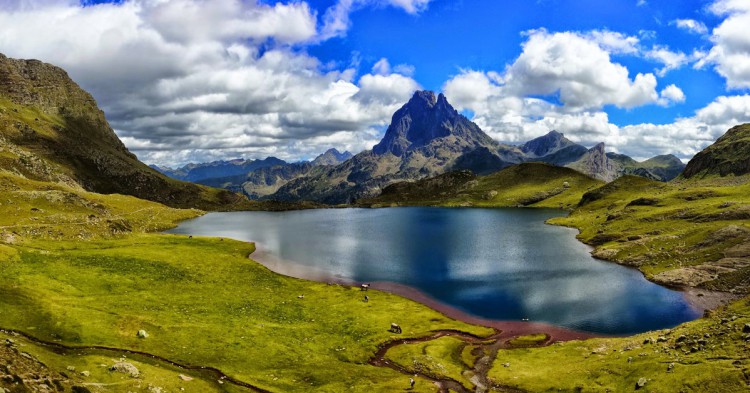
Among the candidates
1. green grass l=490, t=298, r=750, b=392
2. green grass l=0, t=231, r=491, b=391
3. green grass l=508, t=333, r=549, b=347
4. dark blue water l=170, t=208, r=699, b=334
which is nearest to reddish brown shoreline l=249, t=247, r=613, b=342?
green grass l=508, t=333, r=549, b=347

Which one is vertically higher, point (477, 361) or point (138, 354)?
point (138, 354)

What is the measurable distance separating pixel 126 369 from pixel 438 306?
6928 cm

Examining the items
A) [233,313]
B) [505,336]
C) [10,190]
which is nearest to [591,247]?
[505,336]

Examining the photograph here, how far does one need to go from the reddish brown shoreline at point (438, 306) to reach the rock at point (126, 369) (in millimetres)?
62098

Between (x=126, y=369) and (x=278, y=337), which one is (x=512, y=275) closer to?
(x=278, y=337)

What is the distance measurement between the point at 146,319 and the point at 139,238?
101555mm

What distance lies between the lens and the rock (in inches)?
1464

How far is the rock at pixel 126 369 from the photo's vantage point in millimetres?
37191

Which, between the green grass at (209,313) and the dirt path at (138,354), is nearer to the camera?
the dirt path at (138,354)

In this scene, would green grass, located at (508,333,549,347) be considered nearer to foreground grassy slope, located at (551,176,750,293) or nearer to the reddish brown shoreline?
the reddish brown shoreline

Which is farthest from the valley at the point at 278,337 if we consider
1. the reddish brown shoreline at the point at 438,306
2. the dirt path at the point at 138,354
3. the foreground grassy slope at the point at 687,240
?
the reddish brown shoreline at the point at 438,306

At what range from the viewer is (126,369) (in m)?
37.7

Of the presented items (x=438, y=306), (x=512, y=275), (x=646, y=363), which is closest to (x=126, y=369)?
(x=646, y=363)

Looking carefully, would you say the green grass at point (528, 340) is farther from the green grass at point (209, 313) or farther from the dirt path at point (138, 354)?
the dirt path at point (138, 354)
